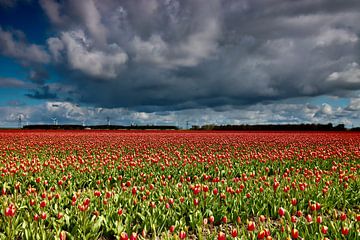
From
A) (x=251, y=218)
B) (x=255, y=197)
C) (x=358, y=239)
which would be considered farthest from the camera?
(x=255, y=197)

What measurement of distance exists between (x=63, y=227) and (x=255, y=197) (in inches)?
166

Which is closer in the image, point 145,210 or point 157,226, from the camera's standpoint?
point 157,226

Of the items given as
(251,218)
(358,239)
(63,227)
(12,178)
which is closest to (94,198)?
(63,227)

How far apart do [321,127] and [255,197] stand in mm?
60581

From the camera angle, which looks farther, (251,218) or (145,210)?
(251,218)

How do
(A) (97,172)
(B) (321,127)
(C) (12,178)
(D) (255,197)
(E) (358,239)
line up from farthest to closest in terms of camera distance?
(B) (321,127) < (A) (97,172) < (C) (12,178) < (D) (255,197) < (E) (358,239)

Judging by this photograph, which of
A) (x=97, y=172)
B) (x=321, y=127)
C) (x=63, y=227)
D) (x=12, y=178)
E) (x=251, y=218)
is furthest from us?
(x=321, y=127)

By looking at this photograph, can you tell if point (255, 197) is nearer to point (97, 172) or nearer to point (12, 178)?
point (97, 172)

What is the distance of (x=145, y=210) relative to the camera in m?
6.08

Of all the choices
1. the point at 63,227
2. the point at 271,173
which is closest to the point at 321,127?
the point at 271,173

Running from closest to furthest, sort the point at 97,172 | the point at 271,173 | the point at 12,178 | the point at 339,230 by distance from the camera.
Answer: the point at 339,230 < the point at 12,178 < the point at 97,172 < the point at 271,173

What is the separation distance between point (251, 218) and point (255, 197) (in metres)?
0.71

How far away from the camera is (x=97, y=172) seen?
1094 cm

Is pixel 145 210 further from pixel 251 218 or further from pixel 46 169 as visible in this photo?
pixel 46 169
